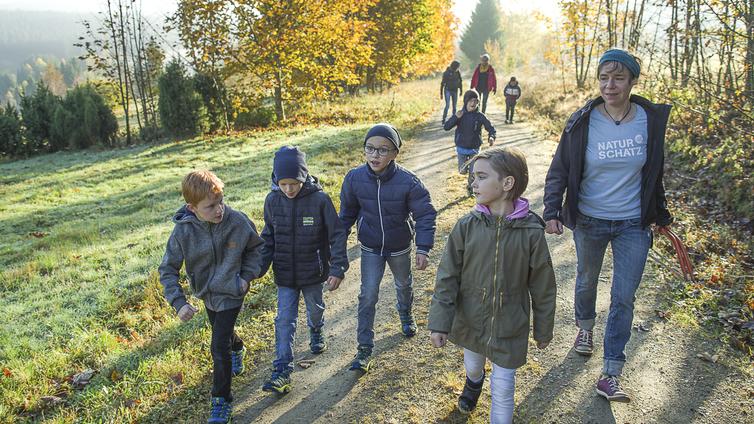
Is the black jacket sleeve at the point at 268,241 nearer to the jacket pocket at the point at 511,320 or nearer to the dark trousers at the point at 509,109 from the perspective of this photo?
the jacket pocket at the point at 511,320

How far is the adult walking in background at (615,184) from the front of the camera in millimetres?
2953

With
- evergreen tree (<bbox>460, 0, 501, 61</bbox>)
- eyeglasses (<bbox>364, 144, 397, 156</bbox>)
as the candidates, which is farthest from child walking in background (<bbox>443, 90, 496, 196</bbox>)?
evergreen tree (<bbox>460, 0, 501, 61</bbox>)

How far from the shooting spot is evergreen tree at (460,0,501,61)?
61.3 metres

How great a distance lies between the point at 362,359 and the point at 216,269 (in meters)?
1.38

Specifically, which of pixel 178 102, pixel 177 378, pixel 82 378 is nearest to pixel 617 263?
pixel 177 378

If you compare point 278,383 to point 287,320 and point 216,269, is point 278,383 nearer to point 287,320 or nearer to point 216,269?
point 287,320

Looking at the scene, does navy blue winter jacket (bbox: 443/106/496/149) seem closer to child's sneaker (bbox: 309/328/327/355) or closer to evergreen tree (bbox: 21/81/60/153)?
child's sneaker (bbox: 309/328/327/355)

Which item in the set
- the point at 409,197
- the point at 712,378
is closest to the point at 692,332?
the point at 712,378

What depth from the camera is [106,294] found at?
555 centimetres

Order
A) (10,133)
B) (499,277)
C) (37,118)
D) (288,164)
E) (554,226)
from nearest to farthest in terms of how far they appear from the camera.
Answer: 1. (499,277)
2. (554,226)
3. (288,164)
4. (10,133)
5. (37,118)

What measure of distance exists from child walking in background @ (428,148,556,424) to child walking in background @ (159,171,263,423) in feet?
4.75

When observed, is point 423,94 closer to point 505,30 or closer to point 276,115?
point 276,115

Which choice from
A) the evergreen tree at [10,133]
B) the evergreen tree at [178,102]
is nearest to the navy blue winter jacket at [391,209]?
the evergreen tree at [178,102]

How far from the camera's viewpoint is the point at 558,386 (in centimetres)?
344
